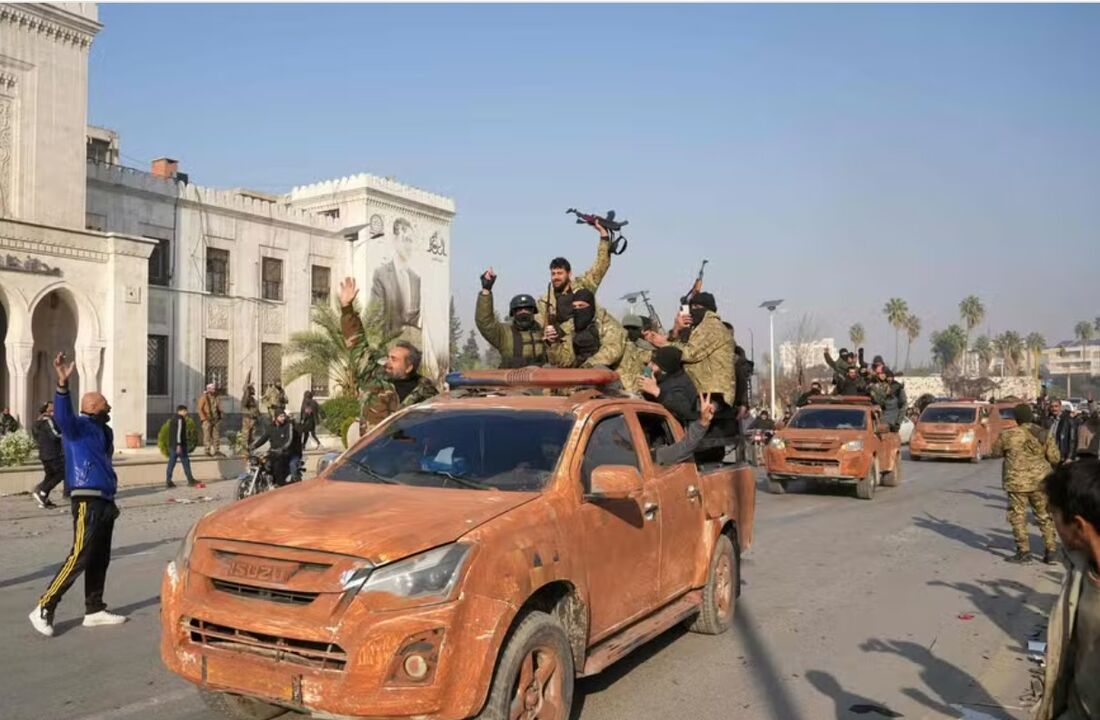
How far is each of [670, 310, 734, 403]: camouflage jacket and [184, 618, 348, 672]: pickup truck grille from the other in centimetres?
530

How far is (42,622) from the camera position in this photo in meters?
6.75

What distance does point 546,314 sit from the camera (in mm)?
8492

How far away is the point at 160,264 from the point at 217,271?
8.21 feet

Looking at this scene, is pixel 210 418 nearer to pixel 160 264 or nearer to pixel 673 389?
pixel 160 264

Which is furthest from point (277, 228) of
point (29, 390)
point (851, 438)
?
point (851, 438)

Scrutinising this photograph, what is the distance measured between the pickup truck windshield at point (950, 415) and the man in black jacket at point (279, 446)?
21.3 meters

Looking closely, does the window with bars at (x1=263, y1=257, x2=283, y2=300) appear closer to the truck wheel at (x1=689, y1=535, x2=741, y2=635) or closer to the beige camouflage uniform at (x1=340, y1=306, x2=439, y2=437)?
the beige camouflage uniform at (x1=340, y1=306, x2=439, y2=437)

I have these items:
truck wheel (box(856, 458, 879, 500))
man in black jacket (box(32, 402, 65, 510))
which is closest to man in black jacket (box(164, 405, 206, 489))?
man in black jacket (box(32, 402, 65, 510))

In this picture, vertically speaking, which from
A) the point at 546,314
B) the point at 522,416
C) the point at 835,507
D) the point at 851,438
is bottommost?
the point at 835,507

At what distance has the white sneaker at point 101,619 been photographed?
7.08 metres

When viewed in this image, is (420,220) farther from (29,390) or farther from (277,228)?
(29,390)

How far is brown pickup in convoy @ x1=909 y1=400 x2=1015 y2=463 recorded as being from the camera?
27.1m

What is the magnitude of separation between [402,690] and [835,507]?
533 inches

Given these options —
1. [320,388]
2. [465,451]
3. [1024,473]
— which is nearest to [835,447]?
[1024,473]
